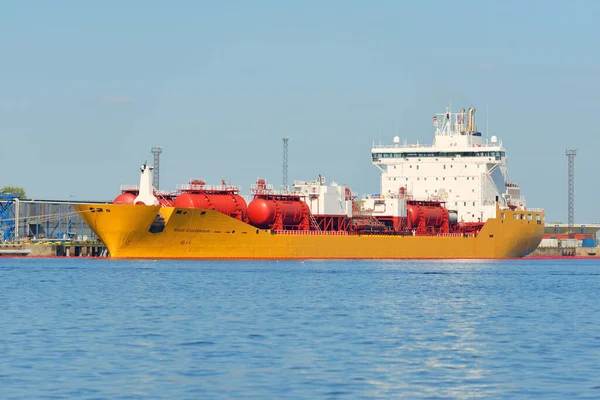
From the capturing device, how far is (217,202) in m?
70.1

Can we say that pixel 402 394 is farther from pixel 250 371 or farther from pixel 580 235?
pixel 580 235

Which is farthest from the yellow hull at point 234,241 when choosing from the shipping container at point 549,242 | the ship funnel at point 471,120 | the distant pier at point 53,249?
the shipping container at point 549,242

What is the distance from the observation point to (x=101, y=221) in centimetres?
6644

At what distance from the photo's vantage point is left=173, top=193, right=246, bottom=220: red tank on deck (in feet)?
225

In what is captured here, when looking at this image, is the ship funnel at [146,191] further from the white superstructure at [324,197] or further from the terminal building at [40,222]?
the terminal building at [40,222]

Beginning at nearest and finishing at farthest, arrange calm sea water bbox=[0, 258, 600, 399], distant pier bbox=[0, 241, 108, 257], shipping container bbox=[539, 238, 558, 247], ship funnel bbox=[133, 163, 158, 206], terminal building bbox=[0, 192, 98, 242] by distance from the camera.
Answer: calm sea water bbox=[0, 258, 600, 399] < ship funnel bbox=[133, 163, 158, 206] < distant pier bbox=[0, 241, 108, 257] < terminal building bbox=[0, 192, 98, 242] < shipping container bbox=[539, 238, 558, 247]

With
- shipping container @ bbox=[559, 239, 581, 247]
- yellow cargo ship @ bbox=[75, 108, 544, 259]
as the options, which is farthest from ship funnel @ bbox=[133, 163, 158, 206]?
shipping container @ bbox=[559, 239, 581, 247]

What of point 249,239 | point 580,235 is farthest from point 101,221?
point 580,235

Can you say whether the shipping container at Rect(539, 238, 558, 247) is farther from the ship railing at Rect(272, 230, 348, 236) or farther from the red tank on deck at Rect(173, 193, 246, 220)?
the red tank on deck at Rect(173, 193, 246, 220)

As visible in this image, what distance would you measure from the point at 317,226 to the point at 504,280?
23.5 m

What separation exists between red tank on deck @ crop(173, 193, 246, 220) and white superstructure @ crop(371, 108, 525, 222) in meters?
18.8

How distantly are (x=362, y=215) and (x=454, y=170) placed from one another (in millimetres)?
11920

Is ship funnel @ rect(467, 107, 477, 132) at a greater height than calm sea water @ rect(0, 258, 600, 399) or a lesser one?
greater

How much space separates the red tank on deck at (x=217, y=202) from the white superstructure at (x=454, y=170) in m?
18.8
